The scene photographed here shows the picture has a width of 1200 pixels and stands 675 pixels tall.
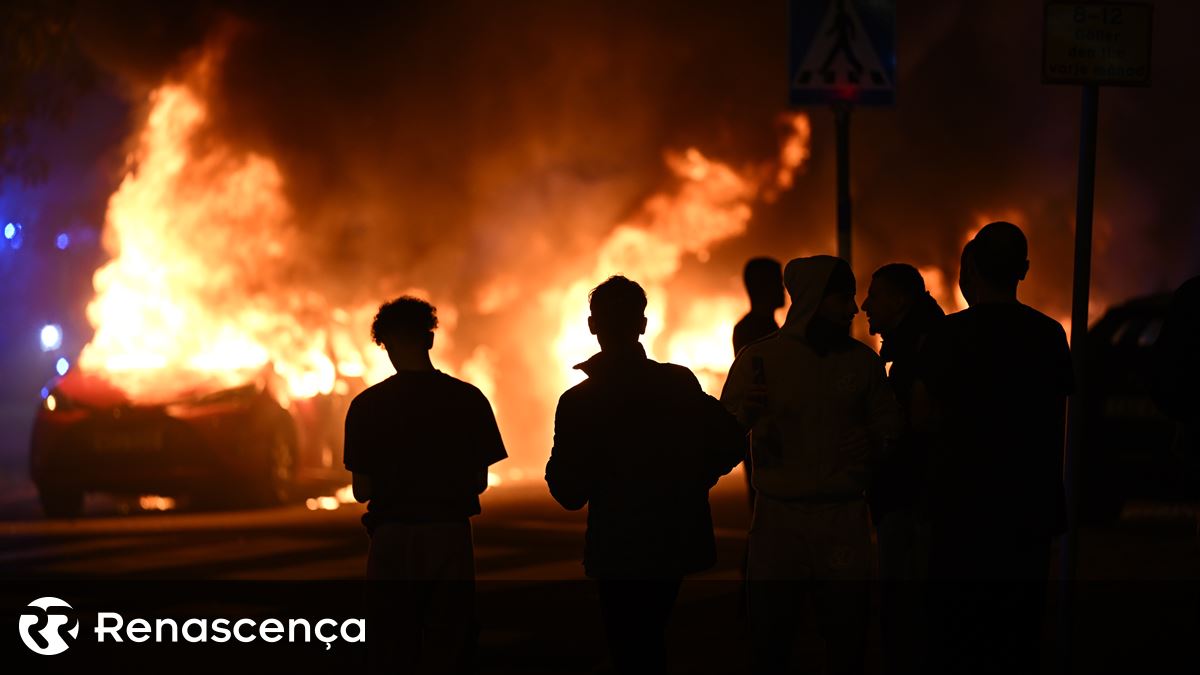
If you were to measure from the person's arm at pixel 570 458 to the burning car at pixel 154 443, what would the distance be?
36.1ft

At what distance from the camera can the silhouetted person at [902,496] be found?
26.3 feet

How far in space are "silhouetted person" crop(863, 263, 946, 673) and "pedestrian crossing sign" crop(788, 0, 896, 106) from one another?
12.5ft

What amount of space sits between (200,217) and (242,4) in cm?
254

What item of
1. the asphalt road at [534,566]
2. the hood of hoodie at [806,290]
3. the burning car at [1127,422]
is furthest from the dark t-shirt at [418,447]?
the burning car at [1127,422]

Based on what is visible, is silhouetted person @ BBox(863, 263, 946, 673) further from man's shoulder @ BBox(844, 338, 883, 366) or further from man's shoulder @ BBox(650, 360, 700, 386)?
man's shoulder @ BBox(650, 360, 700, 386)

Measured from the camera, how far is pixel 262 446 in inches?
722

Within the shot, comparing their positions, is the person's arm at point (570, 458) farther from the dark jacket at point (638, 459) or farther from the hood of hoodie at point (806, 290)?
the hood of hoodie at point (806, 290)

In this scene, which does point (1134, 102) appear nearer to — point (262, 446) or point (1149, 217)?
point (1149, 217)

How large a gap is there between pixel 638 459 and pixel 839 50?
18.8 ft

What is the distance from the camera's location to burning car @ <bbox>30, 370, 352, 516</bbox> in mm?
17453

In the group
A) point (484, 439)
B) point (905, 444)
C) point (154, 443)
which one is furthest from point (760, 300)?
point (154, 443)

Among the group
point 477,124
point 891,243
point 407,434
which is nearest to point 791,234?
point 891,243

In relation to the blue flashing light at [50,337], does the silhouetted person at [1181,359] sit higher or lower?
higher

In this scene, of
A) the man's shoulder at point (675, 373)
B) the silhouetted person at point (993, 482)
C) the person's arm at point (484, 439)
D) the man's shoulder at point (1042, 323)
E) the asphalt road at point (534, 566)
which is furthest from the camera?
the asphalt road at point (534, 566)
